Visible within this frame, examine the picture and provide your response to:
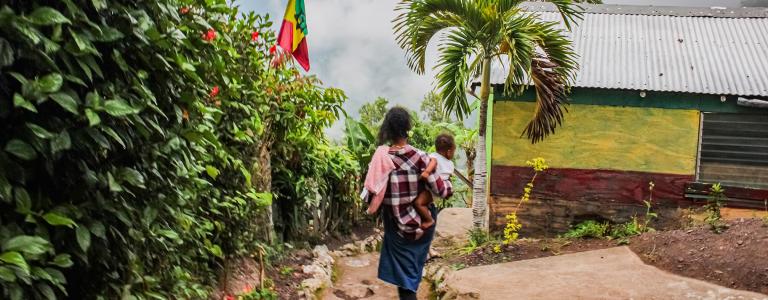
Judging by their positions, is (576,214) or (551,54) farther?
(576,214)

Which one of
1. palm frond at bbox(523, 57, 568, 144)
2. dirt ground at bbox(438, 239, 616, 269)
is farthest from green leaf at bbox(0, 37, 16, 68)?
palm frond at bbox(523, 57, 568, 144)

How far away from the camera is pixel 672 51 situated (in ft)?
30.0

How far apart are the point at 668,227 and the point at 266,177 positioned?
6.17 meters

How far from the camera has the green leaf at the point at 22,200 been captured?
1695mm

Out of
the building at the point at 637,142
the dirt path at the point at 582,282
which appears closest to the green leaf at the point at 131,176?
the dirt path at the point at 582,282

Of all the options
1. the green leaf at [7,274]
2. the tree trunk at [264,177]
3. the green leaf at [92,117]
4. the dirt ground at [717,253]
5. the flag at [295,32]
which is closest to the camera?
the green leaf at [7,274]

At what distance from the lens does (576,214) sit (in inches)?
337

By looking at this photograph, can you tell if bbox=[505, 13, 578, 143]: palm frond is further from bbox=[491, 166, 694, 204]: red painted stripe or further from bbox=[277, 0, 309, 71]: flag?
bbox=[277, 0, 309, 71]: flag

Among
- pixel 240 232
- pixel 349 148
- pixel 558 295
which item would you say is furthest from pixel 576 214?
pixel 240 232

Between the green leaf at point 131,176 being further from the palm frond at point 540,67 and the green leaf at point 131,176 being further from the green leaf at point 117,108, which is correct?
the palm frond at point 540,67

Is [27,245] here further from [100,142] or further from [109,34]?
[109,34]

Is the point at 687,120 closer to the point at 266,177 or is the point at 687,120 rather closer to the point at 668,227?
the point at 668,227

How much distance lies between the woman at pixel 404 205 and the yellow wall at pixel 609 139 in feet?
14.6

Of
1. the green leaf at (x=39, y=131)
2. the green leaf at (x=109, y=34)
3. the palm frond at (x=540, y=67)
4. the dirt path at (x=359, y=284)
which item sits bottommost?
the dirt path at (x=359, y=284)
